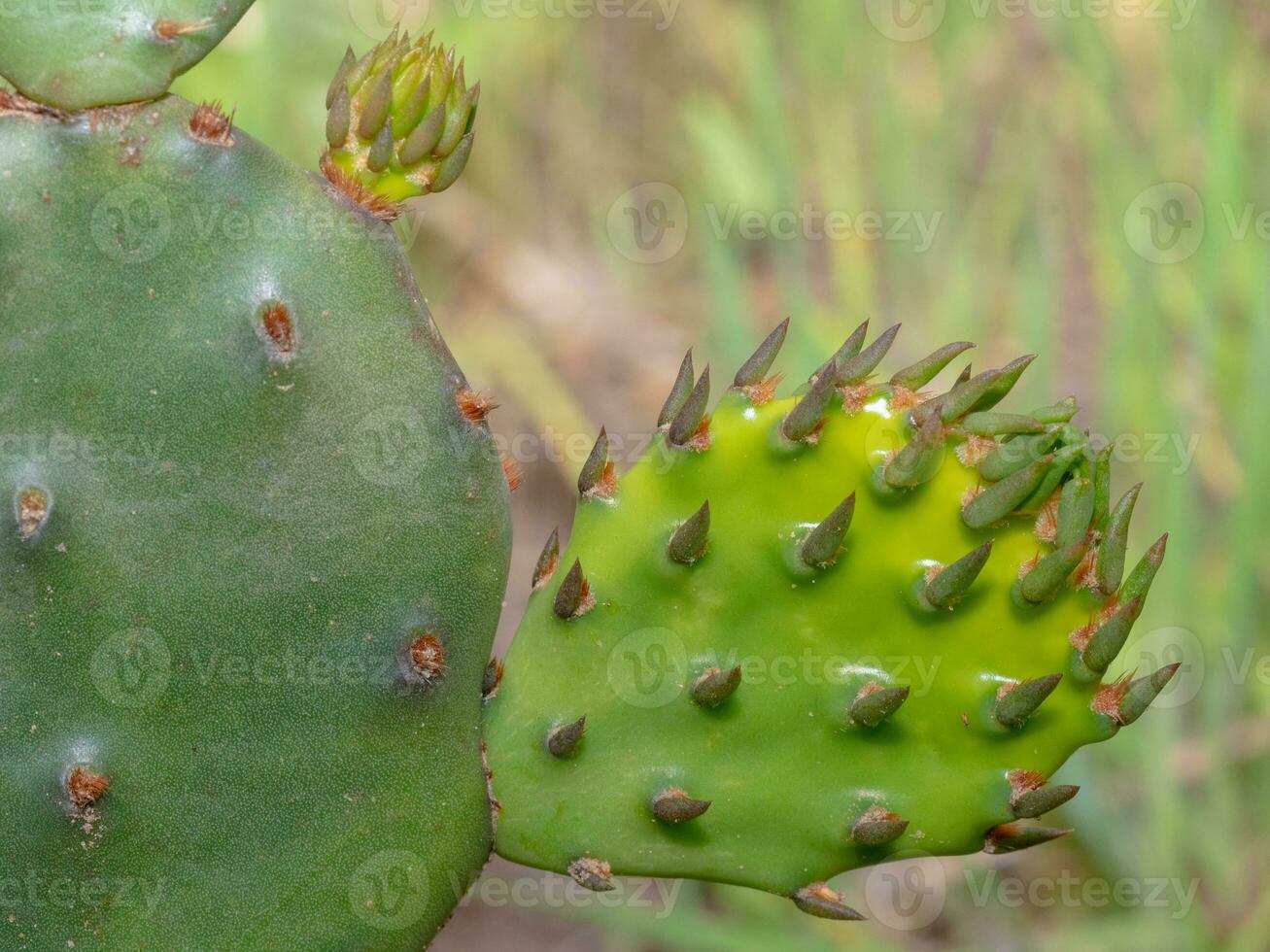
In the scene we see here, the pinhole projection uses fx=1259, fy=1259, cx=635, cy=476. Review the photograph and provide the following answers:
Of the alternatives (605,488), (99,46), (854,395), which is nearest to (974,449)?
(854,395)

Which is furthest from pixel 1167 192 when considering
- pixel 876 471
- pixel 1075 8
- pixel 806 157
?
pixel 876 471

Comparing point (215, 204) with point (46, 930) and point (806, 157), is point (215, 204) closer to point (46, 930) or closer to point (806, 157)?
point (46, 930)

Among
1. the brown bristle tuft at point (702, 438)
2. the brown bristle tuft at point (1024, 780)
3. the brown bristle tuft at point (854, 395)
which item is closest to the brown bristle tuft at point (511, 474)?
the brown bristle tuft at point (702, 438)

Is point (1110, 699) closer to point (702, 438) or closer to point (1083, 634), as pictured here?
point (1083, 634)

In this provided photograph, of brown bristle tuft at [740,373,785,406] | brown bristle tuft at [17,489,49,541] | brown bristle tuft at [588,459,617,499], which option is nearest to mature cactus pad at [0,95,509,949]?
brown bristle tuft at [17,489,49,541]

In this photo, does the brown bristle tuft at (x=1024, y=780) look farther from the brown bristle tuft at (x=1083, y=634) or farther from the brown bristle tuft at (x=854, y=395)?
the brown bristle tuft at (x=854, y=395)

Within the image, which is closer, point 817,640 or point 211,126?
point 211,126
